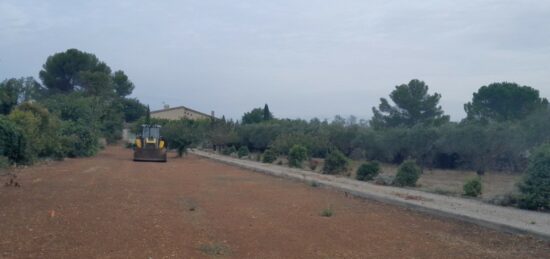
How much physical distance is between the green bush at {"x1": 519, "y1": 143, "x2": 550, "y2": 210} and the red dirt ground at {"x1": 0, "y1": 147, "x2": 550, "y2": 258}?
3125 millimetres

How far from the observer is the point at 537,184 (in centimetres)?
1498

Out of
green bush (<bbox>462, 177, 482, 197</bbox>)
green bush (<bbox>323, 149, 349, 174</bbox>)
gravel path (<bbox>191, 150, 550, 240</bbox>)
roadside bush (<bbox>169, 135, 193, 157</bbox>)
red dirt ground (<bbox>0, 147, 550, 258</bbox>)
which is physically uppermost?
roadside bush (<bbox>169, 135, 193, 157</bbox>)

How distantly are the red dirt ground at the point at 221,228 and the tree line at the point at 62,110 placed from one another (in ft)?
38.5

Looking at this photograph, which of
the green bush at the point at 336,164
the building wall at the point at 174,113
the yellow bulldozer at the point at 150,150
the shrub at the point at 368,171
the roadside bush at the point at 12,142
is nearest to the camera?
the shrub at the point at 368,171

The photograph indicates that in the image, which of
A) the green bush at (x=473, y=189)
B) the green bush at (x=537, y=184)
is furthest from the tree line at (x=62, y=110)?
the green bush at (x=537, y=184)

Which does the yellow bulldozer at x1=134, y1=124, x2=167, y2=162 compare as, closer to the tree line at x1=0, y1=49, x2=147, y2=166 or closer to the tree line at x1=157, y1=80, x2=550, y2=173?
the tree line at x1=0, y1=49, x2=147, y2=166

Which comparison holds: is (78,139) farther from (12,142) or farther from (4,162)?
(4,162)

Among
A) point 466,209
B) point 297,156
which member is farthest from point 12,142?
point 466,209

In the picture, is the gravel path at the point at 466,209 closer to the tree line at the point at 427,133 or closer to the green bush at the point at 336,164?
the tree line at the point at 427,133

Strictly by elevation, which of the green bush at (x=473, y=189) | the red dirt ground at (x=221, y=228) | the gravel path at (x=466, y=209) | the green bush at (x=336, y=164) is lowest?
the red dirt ground at (x=221, y=228)

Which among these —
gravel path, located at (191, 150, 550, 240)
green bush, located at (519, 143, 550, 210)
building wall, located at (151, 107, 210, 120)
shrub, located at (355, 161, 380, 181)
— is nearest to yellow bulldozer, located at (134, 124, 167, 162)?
shrub, located at (355, 161, 380, 181)

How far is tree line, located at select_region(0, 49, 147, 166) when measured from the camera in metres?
28.5

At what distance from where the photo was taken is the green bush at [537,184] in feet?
48.6

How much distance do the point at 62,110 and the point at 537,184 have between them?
39.2 m
